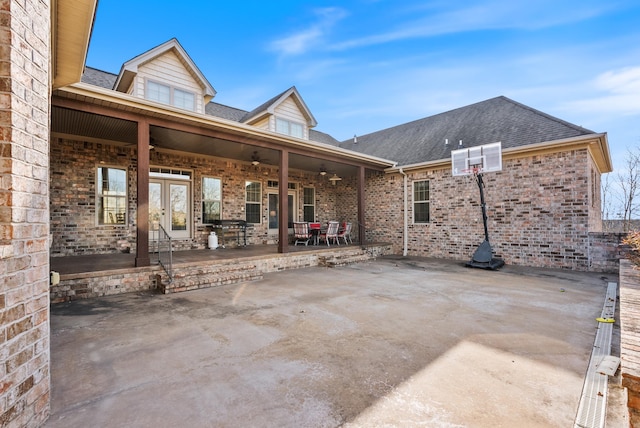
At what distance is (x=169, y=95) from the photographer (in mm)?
8031

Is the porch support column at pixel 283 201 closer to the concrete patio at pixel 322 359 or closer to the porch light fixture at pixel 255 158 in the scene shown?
the porch light fixture at pixel 255 158

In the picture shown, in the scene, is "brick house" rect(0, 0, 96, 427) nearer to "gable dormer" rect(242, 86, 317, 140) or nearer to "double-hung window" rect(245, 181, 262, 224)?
"gable dormer" rect(242, 86, 317, 140)

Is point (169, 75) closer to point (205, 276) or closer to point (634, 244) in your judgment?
point (205, 276)

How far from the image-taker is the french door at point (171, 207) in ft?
28.1

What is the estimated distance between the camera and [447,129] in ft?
37.2

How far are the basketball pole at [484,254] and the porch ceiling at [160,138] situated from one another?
175 inches

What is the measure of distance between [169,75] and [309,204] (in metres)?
6.85

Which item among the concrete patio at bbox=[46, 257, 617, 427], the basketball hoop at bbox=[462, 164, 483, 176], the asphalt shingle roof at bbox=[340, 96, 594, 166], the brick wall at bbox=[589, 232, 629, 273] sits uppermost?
the asphalt shingle roof at bbox=[340, 96, 594, 166]

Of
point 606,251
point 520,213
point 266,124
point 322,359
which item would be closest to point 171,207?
point 266,124

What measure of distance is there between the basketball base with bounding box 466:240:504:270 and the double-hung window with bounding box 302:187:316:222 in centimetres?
659

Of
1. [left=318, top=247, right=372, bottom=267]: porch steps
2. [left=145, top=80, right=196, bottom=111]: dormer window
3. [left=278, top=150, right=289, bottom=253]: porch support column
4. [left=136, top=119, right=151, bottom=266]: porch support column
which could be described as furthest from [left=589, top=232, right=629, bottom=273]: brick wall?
[left=145, top=80, right=196, bottom=111]: dormer window

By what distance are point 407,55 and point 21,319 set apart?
11.1 m

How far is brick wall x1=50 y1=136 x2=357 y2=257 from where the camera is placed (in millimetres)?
7055

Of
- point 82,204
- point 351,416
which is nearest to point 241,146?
point 82,204
